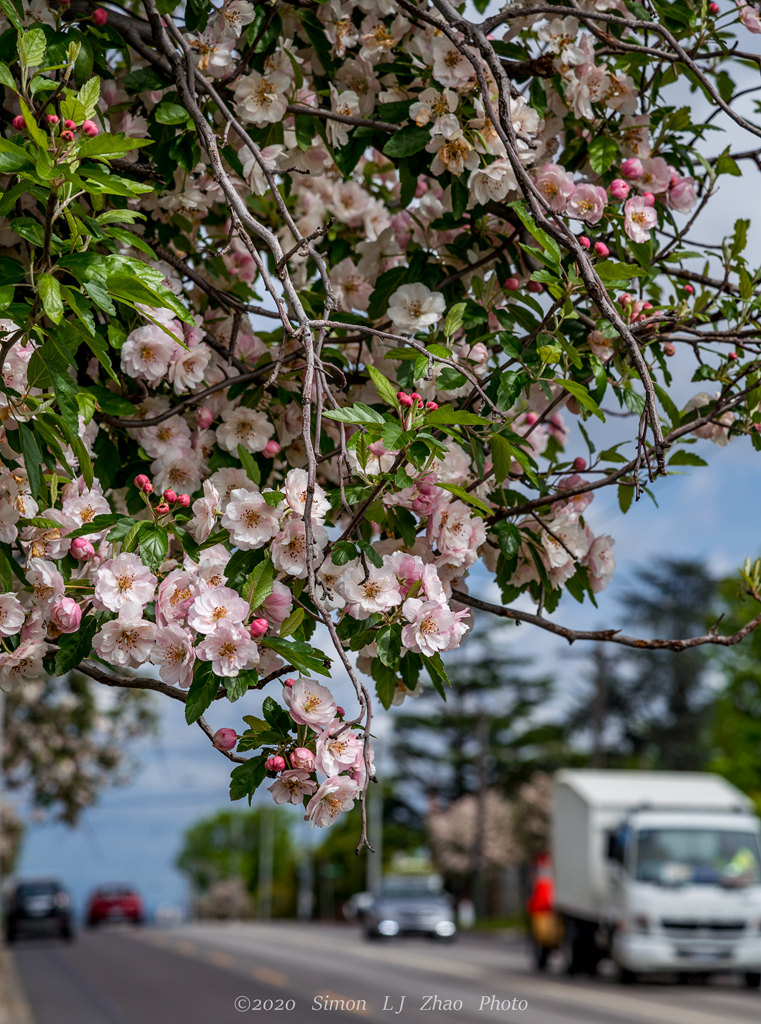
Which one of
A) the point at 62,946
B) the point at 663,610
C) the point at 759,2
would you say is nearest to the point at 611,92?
the point at 759,2

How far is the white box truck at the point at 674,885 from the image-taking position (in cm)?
1666

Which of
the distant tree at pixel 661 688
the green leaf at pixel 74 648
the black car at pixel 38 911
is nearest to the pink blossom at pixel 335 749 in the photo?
the green leaf at pixel 74 648

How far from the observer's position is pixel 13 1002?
53.5 ft

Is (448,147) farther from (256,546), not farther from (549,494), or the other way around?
(256,546)

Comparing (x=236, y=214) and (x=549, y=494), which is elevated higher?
(x=236, y=214)

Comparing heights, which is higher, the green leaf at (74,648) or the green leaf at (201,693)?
the green leaf at (74,648)

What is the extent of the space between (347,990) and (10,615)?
54.9ft

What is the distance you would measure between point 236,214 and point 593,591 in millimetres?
1215

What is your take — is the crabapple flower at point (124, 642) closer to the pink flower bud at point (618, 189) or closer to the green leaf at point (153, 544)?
the green leaf at point (153, 544)

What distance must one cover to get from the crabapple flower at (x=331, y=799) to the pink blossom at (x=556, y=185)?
1479mm

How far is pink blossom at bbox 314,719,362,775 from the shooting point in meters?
2.15

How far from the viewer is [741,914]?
659 inches

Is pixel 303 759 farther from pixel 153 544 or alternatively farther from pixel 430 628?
pixel 153 544

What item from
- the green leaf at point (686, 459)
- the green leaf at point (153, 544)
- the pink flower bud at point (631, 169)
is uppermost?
the pink flower bud at point (631, 169)
